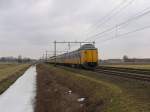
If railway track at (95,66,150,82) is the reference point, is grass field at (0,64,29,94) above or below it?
below

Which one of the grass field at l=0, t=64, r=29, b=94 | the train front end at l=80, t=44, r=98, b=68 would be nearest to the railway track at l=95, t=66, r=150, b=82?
the train front end at l=80, t=44, r=98, b=68

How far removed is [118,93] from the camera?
15.6m

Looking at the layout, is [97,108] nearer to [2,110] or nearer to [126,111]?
[126,111]

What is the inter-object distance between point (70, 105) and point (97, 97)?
8.47 ft

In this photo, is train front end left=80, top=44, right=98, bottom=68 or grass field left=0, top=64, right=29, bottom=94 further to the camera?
grass field left=0, top=64, right=29, bottom=94

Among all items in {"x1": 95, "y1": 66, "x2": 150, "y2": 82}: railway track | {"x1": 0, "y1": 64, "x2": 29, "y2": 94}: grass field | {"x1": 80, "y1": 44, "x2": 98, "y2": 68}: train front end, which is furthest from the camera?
{"x1": 0, "y1": 64, "x2": 29, "y2": 94}: grass field

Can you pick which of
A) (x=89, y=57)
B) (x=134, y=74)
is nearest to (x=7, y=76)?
(x=89, y=57)

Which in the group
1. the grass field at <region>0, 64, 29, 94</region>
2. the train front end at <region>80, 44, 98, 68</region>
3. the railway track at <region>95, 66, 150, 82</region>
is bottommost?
the grass field at <region>0, 64, 29, 94</region>

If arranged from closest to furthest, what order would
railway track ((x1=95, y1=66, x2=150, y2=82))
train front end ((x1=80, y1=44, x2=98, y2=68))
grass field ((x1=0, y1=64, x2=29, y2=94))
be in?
railway track ((x1=95, y1=66, x2=150, y2=82)) → train front end ((x1=80, y1=44, x2=98, y2=68)) → grass field ((x1=0, y1=64, x2=29, y2=94))

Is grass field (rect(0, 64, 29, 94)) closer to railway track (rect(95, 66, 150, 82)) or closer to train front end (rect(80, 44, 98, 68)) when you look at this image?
train front end (rect(80, 44, 98, 68))

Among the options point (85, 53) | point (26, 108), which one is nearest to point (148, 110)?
point (26, 108)

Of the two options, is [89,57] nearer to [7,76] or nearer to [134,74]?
[134,74]

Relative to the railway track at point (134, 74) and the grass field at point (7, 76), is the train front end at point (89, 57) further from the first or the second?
the grass field at point (7, 76)

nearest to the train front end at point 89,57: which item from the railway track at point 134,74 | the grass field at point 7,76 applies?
the railway track at point 134,74
